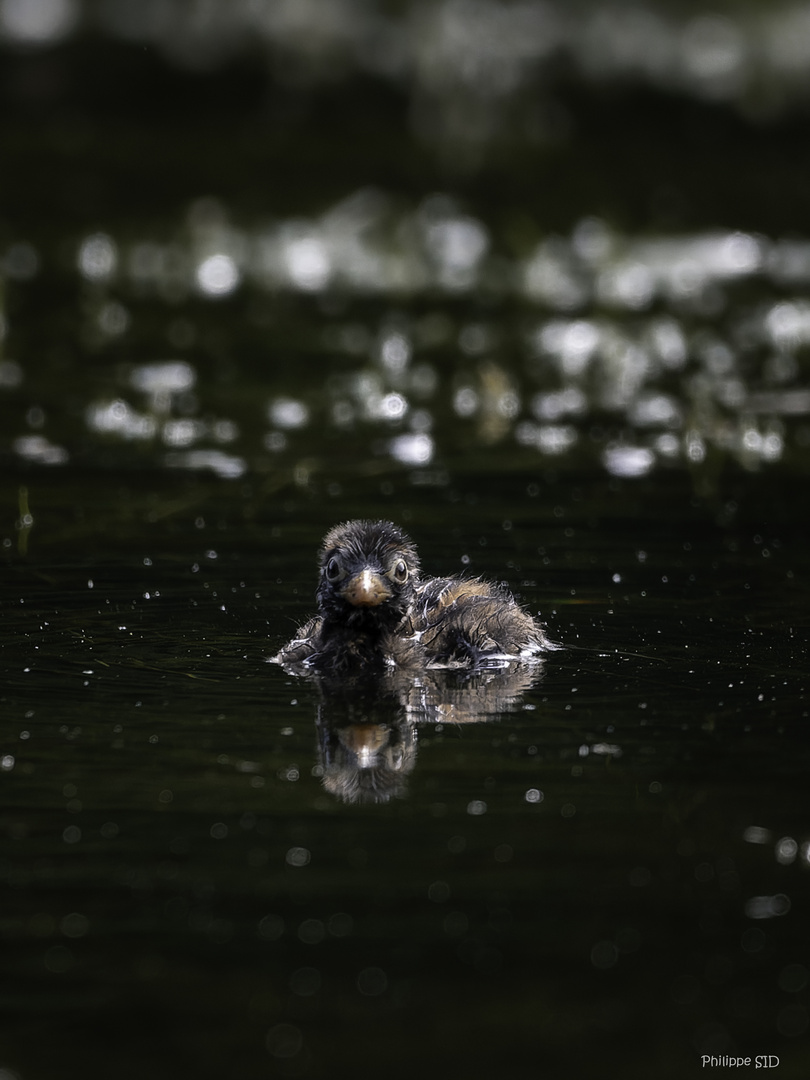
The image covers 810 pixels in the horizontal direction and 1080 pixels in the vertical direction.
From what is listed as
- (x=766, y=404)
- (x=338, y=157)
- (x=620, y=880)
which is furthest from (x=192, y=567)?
(x=338, y=157)

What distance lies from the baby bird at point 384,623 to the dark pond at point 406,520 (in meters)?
0.25

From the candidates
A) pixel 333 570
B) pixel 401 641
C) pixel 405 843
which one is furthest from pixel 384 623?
pixel 405 843

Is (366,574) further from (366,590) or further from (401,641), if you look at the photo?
(401,641)

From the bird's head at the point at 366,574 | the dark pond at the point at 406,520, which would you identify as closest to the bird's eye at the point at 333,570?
the bird's head at the point at 366,574

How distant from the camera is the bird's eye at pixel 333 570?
8945mm

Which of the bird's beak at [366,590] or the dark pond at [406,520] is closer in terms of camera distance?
the dark pond at [406,520]

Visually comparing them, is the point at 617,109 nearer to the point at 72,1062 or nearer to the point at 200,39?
the point at 200,39

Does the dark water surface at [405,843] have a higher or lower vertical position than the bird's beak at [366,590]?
lower

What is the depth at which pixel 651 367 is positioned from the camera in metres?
17.2

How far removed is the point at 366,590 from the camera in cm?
862

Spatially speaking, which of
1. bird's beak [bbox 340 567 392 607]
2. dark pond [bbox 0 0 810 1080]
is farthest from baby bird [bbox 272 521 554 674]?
dark pond [bbox 0 0 810 1080]

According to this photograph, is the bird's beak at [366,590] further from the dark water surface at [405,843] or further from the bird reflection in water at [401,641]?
the dark water surface at [405,843]

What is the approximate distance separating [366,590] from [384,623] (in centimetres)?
39

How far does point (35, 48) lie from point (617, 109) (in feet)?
26.2
